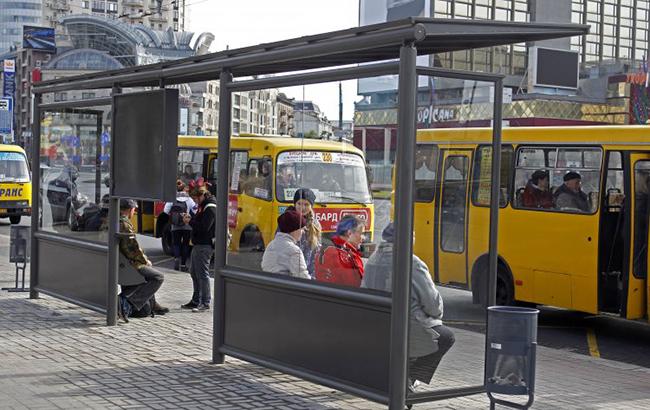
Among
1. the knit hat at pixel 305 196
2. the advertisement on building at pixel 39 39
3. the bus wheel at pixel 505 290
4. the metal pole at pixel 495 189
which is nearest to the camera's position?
the metal pole at pixel 495 189

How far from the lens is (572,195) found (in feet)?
44.0

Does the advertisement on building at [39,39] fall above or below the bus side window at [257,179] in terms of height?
above

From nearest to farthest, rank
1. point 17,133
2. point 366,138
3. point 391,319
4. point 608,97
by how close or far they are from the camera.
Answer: point 391,319 < point 366,138 < point 608,97 < point 17,133

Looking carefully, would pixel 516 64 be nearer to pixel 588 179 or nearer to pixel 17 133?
pixel 588 179

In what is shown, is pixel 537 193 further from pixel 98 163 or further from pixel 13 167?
pixel 13 167

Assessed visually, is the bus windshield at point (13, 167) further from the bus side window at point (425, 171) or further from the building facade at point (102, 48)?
the building facade at point (102, 48)

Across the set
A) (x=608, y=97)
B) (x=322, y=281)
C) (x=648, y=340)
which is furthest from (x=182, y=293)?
(x=608, y=97)

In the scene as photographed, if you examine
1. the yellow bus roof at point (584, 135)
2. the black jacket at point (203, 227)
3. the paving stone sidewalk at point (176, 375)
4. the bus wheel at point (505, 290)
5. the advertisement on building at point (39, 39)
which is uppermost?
the advertisement on building at point (39, 39)

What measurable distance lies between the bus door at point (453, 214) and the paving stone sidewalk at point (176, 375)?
571mm

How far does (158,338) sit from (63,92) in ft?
11.9

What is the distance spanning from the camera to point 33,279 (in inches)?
533

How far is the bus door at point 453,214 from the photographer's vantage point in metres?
8.33

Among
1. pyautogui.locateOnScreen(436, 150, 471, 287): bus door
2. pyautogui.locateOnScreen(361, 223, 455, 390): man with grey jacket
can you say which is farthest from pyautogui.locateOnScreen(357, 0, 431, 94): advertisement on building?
pyautogui.locateOnScreen(361, 223, 455, 390): man with grey jacket

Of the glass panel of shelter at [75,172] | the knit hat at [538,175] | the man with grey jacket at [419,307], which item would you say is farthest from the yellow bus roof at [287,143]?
the knit hat at [538,175]
